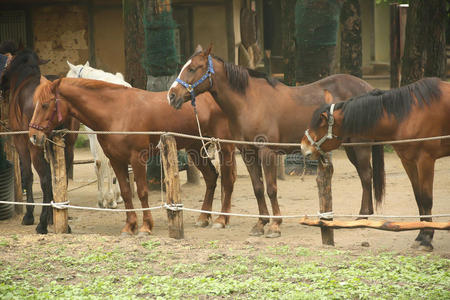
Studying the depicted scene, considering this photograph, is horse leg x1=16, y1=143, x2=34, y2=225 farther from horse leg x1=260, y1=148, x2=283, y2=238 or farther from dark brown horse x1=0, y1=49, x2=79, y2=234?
horse leg x1=260, y1=148, x2=283, y2=238

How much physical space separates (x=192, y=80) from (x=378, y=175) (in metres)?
2.40

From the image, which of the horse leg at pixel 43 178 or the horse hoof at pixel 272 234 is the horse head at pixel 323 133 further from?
the horse leg at pixel 43 178

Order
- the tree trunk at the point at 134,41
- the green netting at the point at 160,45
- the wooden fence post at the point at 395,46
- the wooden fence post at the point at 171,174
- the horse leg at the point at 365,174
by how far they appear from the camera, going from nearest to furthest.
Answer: the wooden fence post at the point at 171,174 → the horse leg at the point at 365,174 → the green netting at the point at 160,45 → the tree trunk at the point at 134,41 → the wooden fence post at the point at 395,46

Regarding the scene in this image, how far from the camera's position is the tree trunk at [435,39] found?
11.9m

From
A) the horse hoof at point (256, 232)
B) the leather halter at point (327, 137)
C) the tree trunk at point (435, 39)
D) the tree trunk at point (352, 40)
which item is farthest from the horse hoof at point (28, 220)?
the tree trunk at point (435, 39)

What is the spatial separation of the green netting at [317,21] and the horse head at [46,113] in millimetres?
4734

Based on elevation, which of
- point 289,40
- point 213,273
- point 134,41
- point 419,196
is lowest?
point 213,273

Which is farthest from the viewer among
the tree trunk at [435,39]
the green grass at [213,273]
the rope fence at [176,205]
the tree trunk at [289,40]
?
the tree trunk at [289,40]

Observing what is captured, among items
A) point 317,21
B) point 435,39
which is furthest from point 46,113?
point 435,39

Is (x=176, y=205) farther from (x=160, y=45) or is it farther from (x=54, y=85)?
(x=160, y=45)

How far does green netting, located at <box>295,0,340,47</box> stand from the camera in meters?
10.6

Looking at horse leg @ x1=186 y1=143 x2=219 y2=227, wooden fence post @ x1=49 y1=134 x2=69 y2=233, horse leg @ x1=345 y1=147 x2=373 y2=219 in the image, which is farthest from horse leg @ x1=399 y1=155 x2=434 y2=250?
wooden fence post @ x1=49 y1=134 x2=69 y2=233

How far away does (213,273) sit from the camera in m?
5.55

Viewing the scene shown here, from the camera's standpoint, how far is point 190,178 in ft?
35.6
